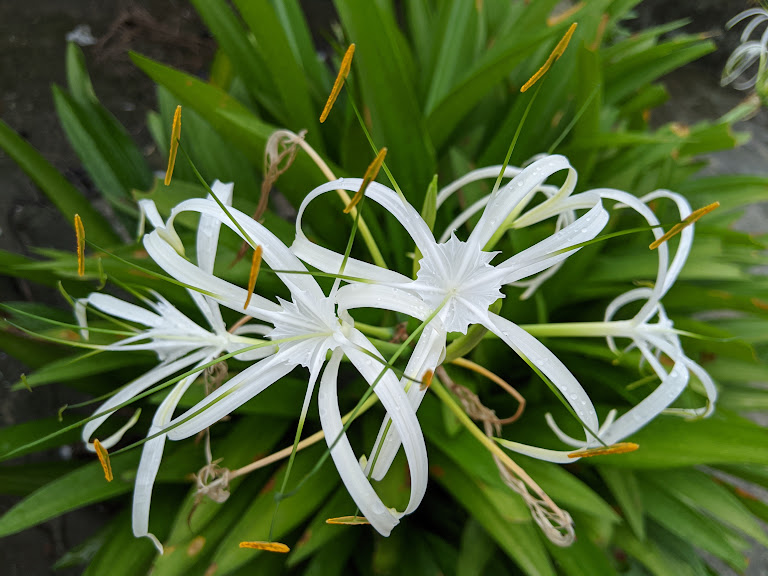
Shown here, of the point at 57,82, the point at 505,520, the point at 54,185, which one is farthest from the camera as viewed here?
the point at 57,82

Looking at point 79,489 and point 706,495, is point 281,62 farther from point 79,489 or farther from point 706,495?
point 706,495

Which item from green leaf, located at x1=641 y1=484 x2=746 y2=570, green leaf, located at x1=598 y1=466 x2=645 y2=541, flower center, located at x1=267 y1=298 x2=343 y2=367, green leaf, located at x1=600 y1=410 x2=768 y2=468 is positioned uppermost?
flower center, located at x1=267 y1=298 x2=343 y2=367

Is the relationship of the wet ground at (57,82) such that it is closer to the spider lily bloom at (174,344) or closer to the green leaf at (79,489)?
the green leaf at (79,489)

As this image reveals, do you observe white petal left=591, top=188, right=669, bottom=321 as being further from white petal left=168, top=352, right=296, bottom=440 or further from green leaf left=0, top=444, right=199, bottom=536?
green leaf left=0, top=444, right=199, bottom=536

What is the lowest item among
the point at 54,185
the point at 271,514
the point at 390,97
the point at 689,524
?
the point at 689,524

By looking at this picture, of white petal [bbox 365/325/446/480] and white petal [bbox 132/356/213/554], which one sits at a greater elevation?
white petal [bbox 365/325/446/480]

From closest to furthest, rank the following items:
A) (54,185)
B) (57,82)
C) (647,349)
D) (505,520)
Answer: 1. (647,349)
2. (505,520)
3. (54,185)
4. (57,82)

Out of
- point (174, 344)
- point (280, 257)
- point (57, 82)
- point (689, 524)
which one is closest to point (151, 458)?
point (174, 344)

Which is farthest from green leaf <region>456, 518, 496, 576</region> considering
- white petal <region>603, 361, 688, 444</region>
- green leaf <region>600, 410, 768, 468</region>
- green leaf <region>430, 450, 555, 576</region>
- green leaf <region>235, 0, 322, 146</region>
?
green leaf <region>235, 0, 322, 146</region>

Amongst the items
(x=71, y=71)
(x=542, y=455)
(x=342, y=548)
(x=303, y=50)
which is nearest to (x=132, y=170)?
(x=71, y=71)
